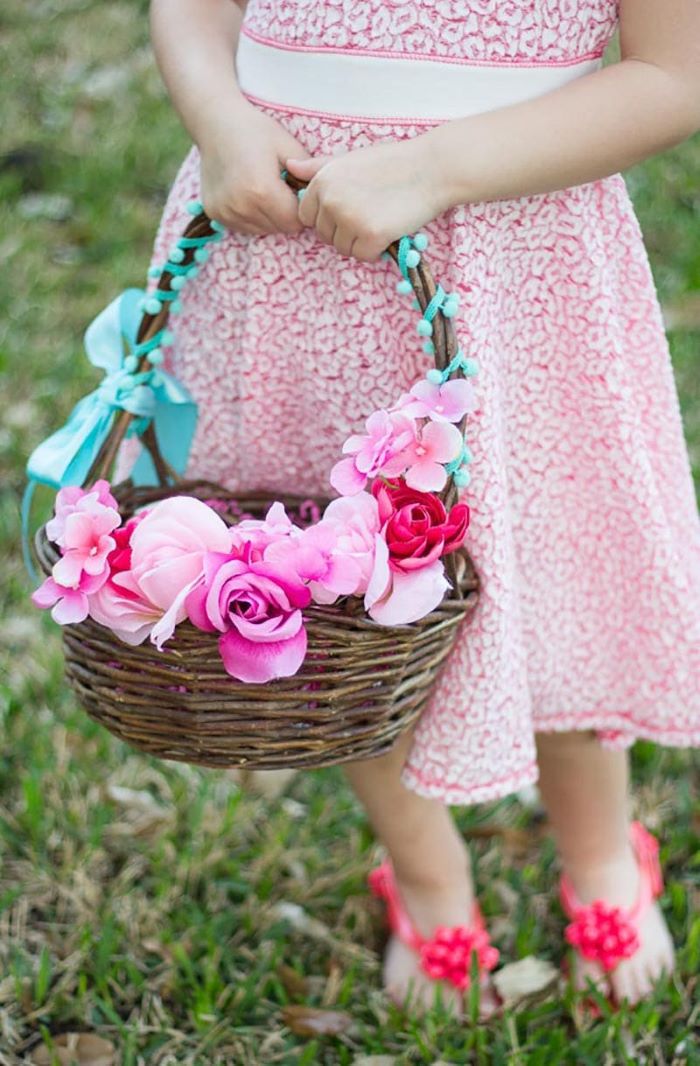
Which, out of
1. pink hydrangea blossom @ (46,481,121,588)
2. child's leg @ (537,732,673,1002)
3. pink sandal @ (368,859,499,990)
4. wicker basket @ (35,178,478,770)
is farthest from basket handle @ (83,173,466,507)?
pink sandal @ (368,859,499,990)

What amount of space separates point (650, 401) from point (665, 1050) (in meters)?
0.71

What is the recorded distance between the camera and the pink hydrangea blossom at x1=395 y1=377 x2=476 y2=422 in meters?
1.07

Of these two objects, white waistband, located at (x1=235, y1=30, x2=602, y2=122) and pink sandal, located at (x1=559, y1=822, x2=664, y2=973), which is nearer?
white waistband, located at (x1=235, y1=30, x2=602, y2=122)

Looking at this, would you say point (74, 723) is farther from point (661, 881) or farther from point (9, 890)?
point (661, 881)

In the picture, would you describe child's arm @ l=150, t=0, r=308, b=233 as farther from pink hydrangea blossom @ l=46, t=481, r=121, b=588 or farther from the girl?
pink hydrangea blossom @ l=46, t=481, r=121, b=588

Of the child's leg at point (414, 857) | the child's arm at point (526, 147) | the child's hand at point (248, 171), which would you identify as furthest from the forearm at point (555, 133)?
the child's leg at point (414, 857)

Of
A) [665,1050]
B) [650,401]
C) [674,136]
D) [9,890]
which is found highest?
[674,136]

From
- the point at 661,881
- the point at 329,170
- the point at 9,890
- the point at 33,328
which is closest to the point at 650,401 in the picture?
the point at 329,170

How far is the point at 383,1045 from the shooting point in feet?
4.69

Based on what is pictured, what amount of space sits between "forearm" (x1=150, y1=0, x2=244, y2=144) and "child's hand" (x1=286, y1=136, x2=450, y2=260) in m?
0.16

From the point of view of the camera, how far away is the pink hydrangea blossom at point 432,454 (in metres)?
1.06

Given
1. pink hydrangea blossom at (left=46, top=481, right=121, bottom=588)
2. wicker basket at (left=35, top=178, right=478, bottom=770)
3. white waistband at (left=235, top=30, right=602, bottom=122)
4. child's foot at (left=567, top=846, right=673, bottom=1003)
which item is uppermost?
white waistband at (left=235, top=30, right=602, bottom=122)

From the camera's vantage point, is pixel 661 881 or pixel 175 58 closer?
pixel 175 58

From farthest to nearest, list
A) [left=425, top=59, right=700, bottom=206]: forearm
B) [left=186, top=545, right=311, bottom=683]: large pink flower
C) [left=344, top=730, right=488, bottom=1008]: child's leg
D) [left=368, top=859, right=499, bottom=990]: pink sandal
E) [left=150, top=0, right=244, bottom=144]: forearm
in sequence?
1. [left=368, top=859, right=499, bottom=990]: pink sandal
2. [left=344, top=730, right=488, bottom=1008]: child's leg
3. [left=150, top=0, right=244, bottom=144]: forearm
4. [left=425, top=59, right=700, bottom=206]: forearm
5. [left=186, top=545, right=311, bottom=683]: large pink flower
